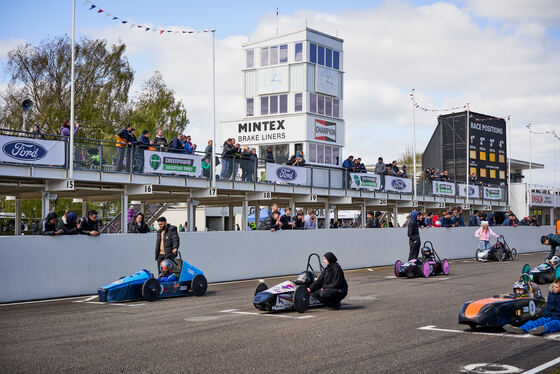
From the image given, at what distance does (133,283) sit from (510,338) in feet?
28.2

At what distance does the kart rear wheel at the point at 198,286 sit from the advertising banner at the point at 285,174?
49.5 ft

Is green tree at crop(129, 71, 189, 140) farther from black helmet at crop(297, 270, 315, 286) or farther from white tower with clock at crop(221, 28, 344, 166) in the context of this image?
black helmet at crop(297, 270, 315, 286)

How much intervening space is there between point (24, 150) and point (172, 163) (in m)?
6.49

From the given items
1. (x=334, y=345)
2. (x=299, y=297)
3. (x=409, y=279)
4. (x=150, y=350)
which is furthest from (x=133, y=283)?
(x=409, y=279)

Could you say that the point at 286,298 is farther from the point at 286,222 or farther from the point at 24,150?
the point at 24,150

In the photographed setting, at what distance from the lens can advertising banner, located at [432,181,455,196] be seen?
43.5 meters

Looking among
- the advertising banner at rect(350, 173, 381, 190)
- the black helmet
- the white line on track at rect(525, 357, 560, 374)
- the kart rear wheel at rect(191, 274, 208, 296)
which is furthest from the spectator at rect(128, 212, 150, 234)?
the advertising banner at rect(350, 173, 381, 190)

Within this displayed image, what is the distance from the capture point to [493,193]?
2034 inches

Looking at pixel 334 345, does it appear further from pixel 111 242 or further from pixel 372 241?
pixel 372 241

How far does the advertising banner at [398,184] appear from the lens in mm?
38938

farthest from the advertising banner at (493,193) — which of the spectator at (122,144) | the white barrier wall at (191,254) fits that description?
the spectator at (122,144)

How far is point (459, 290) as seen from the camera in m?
16.9

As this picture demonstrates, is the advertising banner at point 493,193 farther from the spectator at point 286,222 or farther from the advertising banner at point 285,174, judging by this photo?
the spectator at point 286,222

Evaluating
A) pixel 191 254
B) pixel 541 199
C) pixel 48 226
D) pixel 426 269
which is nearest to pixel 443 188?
pixel 541 199
